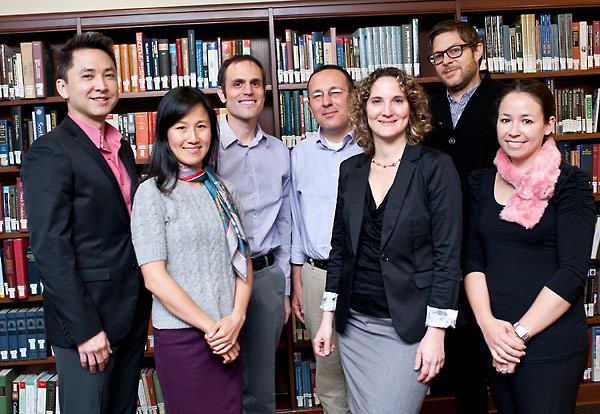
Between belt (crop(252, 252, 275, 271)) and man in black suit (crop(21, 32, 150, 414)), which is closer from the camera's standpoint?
man in black suit (crop(21, 32, 150, 414))

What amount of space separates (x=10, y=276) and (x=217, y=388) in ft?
6.37

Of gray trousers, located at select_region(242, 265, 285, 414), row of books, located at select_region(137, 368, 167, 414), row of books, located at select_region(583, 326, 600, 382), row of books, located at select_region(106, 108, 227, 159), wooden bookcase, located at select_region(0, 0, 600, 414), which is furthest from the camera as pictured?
row of books, located at select_region(583, 326, 600, 382)

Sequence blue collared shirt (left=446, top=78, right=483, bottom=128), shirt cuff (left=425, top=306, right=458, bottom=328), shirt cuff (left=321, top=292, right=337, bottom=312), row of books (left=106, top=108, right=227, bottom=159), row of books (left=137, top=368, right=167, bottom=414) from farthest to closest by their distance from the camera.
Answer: row of books (left=137, top=368, right=167, bottom=414)
row of books (left=106, top=108, right=227, bottom=159)
blue collared shirt (left=446, top=78, right=483, bottom=128)
shirt cuff (left=321, top=292, right=337, bottom=312)
shirt cuff (left=425, top=306, right=458, bottom=328)

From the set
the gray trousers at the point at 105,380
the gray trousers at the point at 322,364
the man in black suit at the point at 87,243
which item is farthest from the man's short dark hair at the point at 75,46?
the gray trousers at the point at 322,364

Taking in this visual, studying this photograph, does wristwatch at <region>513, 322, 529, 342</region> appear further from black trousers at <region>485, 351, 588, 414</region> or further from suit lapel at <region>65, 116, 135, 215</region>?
suit lapel at <region>65, 116, 135, 215</region>

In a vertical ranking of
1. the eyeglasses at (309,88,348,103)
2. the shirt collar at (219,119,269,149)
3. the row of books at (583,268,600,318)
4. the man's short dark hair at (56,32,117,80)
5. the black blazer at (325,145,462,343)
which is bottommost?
the row of books at (583,268,600,318)

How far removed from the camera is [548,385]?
152 cm

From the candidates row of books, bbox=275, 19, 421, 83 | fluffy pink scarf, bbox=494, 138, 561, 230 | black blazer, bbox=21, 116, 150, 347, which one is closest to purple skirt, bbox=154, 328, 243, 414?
black blazer, bbox=21, 116, 150, 347

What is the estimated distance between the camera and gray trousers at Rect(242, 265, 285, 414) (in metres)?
2.23

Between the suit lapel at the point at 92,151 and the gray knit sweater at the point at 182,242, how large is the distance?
0.67ft

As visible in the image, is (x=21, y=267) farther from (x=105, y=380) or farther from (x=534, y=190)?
(x=534, y=190)

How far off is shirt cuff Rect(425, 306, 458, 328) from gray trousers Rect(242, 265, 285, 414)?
0.93 metres

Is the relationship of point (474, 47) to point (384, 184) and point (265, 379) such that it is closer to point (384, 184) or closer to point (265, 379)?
point (384, 184)

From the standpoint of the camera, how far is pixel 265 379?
2.30m
